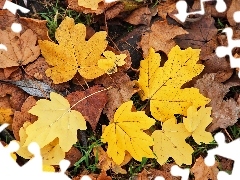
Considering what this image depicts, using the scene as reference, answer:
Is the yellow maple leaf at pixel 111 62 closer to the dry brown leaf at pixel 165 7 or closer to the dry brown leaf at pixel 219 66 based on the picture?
the dry brown leaf at pixel 165 7

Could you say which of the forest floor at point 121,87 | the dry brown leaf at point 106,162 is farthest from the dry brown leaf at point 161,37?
the dry brown leaf at point 106,162

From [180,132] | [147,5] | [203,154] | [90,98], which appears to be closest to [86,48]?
[90,98]

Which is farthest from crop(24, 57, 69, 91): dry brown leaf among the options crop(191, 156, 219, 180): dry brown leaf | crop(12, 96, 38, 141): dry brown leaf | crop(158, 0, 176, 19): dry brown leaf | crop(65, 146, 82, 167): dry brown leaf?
crop(191, 156, 219, 180): dry brown leaf

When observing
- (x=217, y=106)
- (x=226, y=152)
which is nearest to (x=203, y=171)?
(x=226, y=152)

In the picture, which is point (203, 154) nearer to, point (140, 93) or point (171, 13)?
point (140, 93)

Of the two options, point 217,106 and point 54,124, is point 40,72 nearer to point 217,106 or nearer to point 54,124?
point 54,124

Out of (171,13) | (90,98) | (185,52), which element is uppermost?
(171,13)
